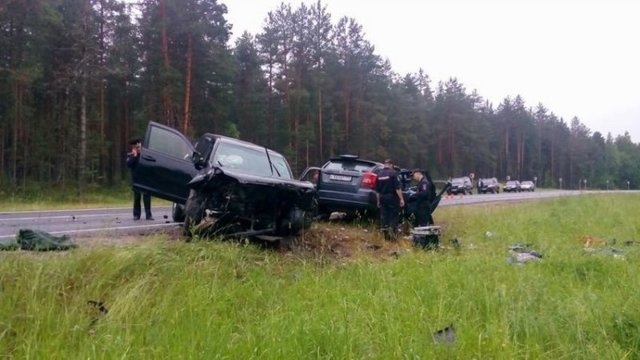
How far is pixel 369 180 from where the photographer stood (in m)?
9.77

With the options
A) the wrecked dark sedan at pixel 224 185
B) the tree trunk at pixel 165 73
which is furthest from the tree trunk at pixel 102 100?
the wrecked dark sedan at pixel 224 185

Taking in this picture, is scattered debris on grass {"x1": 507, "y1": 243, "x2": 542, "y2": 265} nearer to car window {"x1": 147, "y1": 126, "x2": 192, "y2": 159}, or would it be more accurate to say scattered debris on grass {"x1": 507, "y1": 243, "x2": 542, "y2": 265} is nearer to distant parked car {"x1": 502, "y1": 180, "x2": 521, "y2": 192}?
car window {"x1": 147, "y1": 126, "x2": 192, "y2": 159}

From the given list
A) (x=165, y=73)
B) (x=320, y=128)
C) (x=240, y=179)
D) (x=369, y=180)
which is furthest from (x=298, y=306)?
(x=320, y=128)

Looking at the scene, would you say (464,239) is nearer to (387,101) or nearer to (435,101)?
(387,101)

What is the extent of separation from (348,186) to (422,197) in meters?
1.60

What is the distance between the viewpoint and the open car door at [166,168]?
811 centimetres

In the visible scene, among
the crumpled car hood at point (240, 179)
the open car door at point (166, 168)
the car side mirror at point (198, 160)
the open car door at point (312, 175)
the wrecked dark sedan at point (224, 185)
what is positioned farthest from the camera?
the open car door at point (312, 175)

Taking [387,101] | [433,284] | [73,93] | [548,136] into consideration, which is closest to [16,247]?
[433,284]

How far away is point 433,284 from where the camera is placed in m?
5.07

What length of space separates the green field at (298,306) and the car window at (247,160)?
4.90ft

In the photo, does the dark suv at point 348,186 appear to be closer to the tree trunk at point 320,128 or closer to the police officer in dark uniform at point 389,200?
the police officer in dark uniform at point 389,200

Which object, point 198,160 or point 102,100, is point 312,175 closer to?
point 198,160

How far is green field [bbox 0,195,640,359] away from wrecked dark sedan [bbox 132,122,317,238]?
50 cm

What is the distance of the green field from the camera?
11.1 feet
